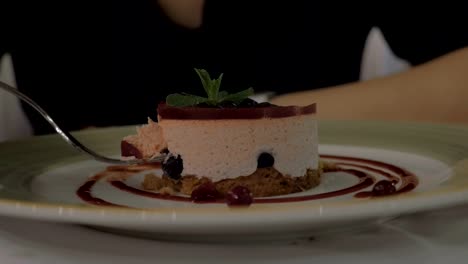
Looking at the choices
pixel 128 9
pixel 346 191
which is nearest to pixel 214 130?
pixel 346 191

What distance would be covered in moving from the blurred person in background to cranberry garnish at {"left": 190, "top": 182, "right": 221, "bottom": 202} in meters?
1.66

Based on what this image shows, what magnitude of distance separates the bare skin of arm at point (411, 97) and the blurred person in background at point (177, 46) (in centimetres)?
53

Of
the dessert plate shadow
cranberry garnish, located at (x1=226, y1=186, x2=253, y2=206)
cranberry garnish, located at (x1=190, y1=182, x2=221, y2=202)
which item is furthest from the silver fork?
cranberry garnish, located at (x1=226, y1=186, x2=253, y2=206)

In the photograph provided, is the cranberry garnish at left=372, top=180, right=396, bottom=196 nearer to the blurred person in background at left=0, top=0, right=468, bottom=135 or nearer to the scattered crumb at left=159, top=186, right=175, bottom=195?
the scattered crumb at left=159, top=186, right=175, bottom=195

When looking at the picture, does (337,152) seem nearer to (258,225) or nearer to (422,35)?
(258,225)

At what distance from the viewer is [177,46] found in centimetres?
269

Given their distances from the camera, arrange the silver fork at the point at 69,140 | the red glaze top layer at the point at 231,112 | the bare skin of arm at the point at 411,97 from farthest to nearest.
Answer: the bare skin of arm at the point at 411,97, the silver fork at the point at 69,140, the red glaze top layer at the point at 231,112

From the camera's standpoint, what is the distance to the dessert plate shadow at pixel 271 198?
1.69ft

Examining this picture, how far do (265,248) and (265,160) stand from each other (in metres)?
0.30

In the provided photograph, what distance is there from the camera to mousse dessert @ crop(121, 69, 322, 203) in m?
0.88

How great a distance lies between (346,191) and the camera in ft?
2.83

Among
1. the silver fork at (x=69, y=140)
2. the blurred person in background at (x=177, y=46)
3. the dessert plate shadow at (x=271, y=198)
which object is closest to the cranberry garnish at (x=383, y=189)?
the dessert plate shadow at (x=271, y=198)

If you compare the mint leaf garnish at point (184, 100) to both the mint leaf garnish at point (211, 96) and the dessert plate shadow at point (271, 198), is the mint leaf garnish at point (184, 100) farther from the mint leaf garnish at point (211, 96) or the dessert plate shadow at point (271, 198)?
the dessert plate shadow at point (271, 198)

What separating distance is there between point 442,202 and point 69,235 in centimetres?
38
